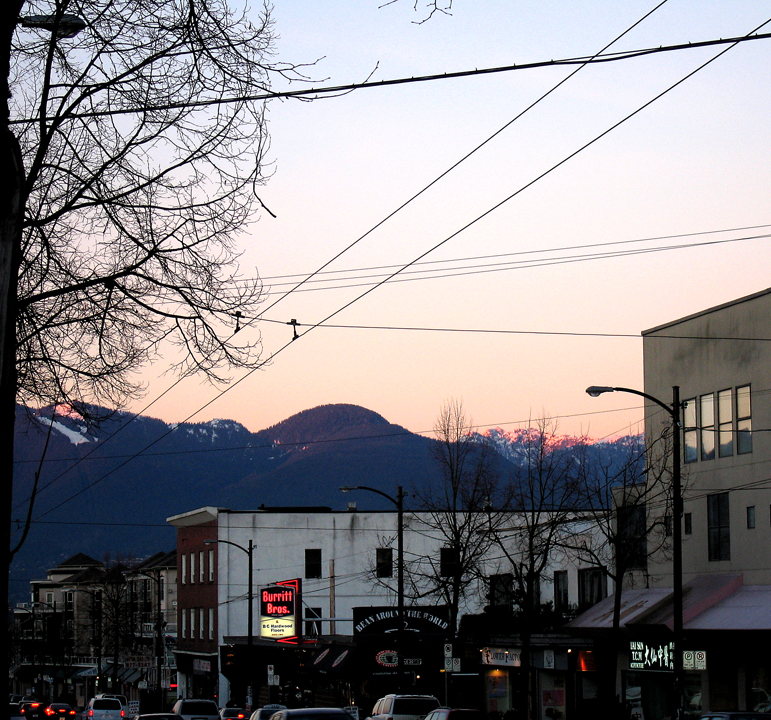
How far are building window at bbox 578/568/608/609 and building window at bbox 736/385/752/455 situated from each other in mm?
11067

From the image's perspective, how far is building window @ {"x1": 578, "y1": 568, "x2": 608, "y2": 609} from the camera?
135 ft

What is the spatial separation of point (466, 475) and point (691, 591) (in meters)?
19.7

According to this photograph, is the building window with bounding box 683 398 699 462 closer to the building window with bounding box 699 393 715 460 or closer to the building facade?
the building window with bounding box 699 393 715 460

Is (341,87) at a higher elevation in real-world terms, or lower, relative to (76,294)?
higher

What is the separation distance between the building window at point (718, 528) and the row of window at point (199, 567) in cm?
4288

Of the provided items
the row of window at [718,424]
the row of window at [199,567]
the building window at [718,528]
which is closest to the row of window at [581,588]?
the building window at [718,528]

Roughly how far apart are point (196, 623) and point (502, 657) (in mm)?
36594

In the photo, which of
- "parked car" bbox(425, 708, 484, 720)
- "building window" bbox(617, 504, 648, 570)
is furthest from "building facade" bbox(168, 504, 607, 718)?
"parked car" bbox(425, 708, 484, 720)

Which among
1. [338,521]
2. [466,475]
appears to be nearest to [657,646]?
[466,475]

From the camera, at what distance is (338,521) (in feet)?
225

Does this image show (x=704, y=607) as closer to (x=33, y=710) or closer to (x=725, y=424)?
(x=725, y=424)

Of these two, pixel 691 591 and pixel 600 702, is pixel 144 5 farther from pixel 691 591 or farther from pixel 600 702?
pixel 600 702

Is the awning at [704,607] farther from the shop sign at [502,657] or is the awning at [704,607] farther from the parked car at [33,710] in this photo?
the parked car at [33,710]

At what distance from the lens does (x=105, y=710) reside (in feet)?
164
